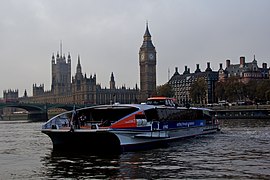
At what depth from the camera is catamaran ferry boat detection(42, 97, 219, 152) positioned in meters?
25.7

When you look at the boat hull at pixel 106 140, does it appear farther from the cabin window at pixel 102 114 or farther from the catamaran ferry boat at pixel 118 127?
the cabin window at pixel 102 114

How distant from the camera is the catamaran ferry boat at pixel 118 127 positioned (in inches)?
1011

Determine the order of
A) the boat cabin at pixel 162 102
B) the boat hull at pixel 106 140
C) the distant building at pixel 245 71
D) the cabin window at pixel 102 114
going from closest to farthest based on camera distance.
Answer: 1. the boat hull at pixel 106 140
2. the cabin window at pixel 102 114
3. the boat cabin at pixel 162 102
4. the distant building at pixel 245 71

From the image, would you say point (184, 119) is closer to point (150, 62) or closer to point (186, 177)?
point (186, 177)

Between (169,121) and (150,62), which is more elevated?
(150,62)

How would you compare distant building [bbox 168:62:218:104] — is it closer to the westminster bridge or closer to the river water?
the westminster bridge

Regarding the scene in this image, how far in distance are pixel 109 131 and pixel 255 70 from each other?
127m

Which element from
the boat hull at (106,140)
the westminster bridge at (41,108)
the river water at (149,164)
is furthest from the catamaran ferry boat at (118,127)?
the westminster bridge at (41,108)

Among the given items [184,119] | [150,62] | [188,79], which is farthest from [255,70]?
[184,119]

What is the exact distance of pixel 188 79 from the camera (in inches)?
Result: 6816

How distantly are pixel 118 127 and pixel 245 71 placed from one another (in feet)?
408

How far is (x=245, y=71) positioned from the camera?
144 metres

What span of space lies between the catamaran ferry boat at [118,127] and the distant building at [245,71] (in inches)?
4407

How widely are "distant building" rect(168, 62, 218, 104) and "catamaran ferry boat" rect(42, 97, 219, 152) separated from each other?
12600 cm
